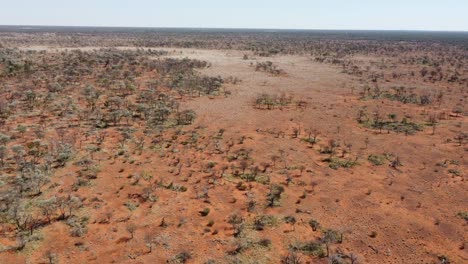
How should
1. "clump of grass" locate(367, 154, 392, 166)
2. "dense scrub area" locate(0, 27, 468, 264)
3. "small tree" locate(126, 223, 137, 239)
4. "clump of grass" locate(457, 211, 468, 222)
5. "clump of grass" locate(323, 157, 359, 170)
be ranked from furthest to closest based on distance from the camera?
1. "clump of grass" locate(367, 154, 392, 166)
2. "clump of grass" locate(323, 157, 359, 170)
3. "clump of grass" locate(457, 211, 468, 222)
4. "small tree" locate(126, 223, 137, 239)
5. "dense scrub area" locate(0, 27, 468, 264)

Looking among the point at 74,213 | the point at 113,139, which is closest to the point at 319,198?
the point at 74,213

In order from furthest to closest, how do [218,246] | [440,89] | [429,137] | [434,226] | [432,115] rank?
[440,89] < [432,115] < [429,137] < [434,226] < [218,246]

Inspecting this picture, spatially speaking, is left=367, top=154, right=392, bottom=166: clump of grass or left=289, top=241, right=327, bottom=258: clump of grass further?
left=367, top=154, right=392, bottom=166: clump of grass

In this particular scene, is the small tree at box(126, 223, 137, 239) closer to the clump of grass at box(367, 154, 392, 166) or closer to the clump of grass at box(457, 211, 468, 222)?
the clump of grass at box(457, 211, 468, 222)

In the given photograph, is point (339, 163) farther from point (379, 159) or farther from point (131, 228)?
point (131, 228)

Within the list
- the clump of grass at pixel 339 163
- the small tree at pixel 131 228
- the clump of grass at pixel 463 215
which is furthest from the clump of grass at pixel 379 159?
the small tree at pixel 131 228

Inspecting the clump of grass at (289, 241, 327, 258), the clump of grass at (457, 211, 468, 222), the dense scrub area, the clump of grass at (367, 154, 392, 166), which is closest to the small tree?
the dense scrub area

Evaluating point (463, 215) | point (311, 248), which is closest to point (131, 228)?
point (311, 248)

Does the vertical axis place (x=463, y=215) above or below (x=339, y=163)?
below

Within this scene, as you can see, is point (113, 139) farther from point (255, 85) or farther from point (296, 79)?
point (296, 79)

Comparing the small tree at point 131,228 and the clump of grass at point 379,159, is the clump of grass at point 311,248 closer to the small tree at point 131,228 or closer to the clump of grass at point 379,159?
the small tree at point 131,228

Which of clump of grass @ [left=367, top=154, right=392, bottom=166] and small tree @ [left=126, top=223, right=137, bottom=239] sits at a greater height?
clump of grass @ [left=367, top=154, right=392, bottom=166]
